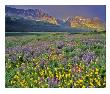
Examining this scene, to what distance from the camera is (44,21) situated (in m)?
5.59

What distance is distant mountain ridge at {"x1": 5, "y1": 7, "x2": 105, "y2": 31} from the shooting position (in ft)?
18.0

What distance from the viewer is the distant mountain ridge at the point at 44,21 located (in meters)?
5.48

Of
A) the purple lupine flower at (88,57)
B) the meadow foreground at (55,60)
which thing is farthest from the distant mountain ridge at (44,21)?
the purple lupine flower at (88,57)

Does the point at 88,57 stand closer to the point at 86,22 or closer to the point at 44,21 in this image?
the point at 86,22

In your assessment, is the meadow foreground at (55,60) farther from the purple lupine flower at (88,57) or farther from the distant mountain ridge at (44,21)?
the distant mountain ridge at (44,21)

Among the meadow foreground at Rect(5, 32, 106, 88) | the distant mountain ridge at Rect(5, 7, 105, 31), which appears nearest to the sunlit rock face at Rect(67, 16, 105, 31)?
the distant mountain ridge at Rect(5, 7, 105, 31)

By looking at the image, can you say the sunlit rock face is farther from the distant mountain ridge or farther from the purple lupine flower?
the purple lupine flower

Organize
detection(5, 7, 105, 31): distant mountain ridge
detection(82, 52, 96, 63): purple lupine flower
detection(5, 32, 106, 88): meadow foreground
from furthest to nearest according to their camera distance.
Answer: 1. detection(5, 7, 105, 31): distant mountain ridge
2. detection(82, 52, 96, 63): purple lupine flower
3. detection(5, 32, 106, 88): meadow foreground

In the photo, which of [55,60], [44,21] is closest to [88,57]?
[55,60]

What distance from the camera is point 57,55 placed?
5.49 metres

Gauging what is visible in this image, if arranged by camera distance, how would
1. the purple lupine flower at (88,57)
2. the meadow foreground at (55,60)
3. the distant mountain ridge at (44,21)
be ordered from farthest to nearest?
the distant mountain ridge at (44,21)
the purple lupine flower at (88,57)
the meadow foreground at (55,60)
